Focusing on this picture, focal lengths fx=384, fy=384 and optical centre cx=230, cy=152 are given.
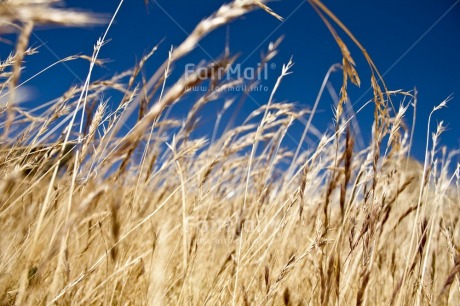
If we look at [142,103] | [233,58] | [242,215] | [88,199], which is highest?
[233,58]

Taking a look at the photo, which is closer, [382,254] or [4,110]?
[4,110]

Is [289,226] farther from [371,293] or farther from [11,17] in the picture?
[11,17]

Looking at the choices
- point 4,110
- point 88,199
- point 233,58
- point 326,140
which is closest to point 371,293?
point 326,140

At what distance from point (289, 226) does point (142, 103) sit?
2.27 ft

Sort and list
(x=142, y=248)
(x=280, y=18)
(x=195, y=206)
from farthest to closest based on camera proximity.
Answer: (x=142, y=248)
(x=195, y=206)
(x=280, y=18)

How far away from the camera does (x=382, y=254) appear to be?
1.59 meters

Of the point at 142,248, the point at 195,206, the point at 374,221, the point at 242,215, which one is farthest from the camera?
the point at 142,248

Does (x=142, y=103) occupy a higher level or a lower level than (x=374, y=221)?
higher

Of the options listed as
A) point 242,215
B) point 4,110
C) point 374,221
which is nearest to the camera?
point 374,221

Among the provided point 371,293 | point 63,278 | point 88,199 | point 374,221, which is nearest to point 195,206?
point 63,278

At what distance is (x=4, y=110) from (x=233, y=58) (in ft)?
3.82

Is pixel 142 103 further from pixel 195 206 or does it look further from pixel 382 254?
pixel 382 254

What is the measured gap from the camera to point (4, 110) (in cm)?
147

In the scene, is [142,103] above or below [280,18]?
below
